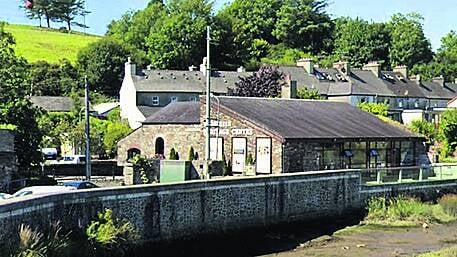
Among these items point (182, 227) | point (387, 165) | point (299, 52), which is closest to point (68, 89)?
point (299, 52)

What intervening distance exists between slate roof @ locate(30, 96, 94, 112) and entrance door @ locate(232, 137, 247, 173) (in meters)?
43.0

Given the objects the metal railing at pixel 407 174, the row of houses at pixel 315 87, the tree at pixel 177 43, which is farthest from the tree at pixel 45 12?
the metal railing at pixel 407 174

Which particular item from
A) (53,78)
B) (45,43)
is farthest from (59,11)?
(53,78)

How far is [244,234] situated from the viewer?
28.7 metres

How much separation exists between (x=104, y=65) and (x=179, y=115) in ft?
170

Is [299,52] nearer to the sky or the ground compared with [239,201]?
nearer to the sky

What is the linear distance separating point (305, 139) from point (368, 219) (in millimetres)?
5515

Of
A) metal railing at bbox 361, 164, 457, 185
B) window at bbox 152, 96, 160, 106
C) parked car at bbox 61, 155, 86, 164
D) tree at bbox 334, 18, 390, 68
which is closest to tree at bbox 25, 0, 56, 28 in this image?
tree at bbox 334, 18, 390, 68

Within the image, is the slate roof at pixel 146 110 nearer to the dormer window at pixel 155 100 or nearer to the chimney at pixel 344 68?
the dormer window at pixel 155 100

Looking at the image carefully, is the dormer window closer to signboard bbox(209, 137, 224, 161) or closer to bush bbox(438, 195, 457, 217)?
signboard bbox(209, 137, 224, 161)

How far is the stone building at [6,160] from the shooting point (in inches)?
1347

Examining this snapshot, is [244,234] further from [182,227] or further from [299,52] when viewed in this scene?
[299,52]

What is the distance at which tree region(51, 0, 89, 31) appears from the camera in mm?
145450

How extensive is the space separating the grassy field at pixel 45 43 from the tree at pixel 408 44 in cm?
4616
